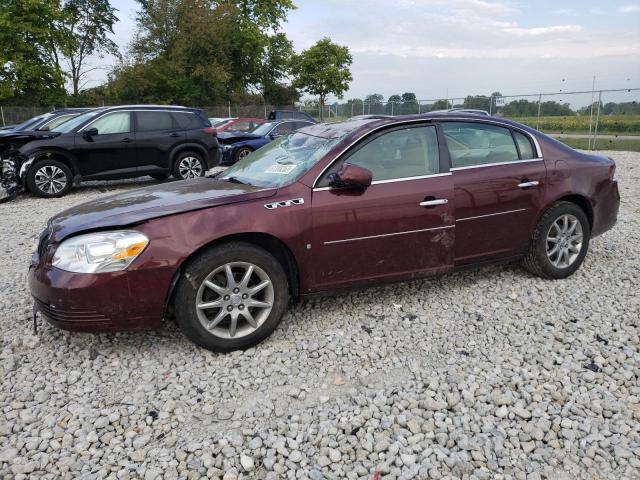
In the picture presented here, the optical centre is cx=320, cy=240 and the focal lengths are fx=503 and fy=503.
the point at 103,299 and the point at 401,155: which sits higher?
the point at 401,155

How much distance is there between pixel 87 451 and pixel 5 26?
3571 centimetres

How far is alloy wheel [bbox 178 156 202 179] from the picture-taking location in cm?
1101

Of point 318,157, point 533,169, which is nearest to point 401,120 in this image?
point 318,157

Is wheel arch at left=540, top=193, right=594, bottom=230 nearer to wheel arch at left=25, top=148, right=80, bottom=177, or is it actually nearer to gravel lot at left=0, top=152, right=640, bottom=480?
gravel lot at left=0, top=152, right=640, bottom=480

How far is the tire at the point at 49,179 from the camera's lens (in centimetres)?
957

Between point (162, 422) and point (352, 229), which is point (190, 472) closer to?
point (162, 422)

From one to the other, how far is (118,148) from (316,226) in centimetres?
788

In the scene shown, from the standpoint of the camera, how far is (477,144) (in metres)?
4.27

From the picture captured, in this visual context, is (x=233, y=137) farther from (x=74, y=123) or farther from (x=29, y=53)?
(x=29, y=53)

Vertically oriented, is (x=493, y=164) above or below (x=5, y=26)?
below

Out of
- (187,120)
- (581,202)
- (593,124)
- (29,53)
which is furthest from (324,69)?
(581,202)

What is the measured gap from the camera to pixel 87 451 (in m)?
2.50

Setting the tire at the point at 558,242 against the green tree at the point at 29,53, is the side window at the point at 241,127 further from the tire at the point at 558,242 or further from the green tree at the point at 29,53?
the green tree at the point at 29,53

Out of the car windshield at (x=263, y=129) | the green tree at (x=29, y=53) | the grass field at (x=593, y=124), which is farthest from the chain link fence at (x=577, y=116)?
the green tree at (x=29, y=53)
